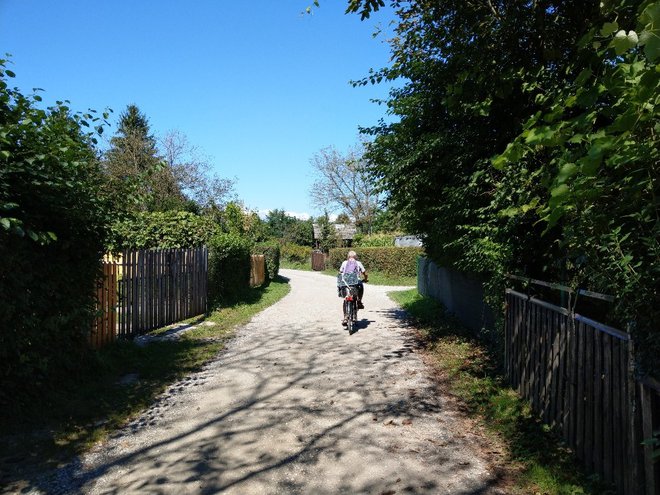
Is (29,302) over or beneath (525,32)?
beneath

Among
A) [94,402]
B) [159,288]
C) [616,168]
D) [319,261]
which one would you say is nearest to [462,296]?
[159,288]

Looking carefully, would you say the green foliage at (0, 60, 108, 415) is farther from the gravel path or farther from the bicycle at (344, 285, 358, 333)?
the bicycle at (344, 285, 358, 333)

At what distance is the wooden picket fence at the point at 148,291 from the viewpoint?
7824 mm

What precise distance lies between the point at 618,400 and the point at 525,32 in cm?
484

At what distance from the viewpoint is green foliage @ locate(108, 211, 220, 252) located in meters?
12.8

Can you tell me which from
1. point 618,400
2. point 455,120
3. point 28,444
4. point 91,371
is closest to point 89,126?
point 91,371

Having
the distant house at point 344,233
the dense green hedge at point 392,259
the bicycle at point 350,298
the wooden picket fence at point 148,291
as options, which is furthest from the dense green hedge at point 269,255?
the distant house at point 344,233

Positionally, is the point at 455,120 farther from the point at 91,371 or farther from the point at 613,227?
the point at 91,371

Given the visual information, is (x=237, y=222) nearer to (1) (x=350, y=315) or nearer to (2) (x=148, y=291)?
(2) (x=148, y=291)

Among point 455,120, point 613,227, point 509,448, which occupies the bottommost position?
point 509,448

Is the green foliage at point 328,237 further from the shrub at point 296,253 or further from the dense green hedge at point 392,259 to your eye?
the dense green hedge at point 392,259

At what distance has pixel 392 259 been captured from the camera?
31.4 metres

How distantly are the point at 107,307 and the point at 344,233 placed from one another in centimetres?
4556

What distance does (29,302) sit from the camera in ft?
16.5
